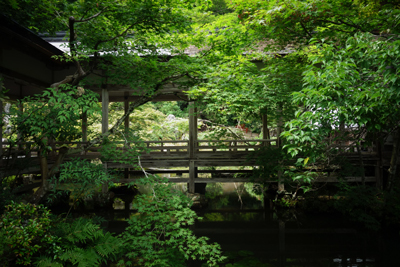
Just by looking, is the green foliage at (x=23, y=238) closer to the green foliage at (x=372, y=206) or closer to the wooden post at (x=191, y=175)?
the wooden post at (x=191, y=175)

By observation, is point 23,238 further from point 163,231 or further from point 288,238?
point 288,238

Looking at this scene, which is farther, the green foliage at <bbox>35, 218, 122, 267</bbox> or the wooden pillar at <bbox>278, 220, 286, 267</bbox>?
the wooden pillar at <bbox>278, 220, 286, 267</bbox>

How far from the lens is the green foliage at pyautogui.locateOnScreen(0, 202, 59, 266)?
3.59m

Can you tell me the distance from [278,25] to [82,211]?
8692 millimetres

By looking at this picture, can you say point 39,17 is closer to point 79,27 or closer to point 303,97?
point 79,27

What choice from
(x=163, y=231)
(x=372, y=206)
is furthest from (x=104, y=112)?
(x=372, y=206)

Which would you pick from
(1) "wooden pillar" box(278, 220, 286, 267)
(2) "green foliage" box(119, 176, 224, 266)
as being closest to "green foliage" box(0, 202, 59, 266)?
(2) "green foliage" box(119, 176, 224, 266)

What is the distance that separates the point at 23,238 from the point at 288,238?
20.7ft

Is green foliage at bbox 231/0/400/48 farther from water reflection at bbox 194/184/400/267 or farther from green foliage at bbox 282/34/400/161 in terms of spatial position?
water reflection at bbox 194/184/400/267

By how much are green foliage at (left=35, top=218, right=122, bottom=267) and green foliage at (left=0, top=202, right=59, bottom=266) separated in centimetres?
16

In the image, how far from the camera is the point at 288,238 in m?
7.47

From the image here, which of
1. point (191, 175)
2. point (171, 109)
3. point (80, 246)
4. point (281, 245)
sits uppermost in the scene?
point (171, 109)

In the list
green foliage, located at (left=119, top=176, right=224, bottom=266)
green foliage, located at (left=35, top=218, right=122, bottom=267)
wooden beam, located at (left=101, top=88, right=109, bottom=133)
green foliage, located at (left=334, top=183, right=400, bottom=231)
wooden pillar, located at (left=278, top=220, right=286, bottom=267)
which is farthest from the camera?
wooden beam, located at (left=101, top=88, right=109, bottom=133)

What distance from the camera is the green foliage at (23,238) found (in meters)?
3.59
